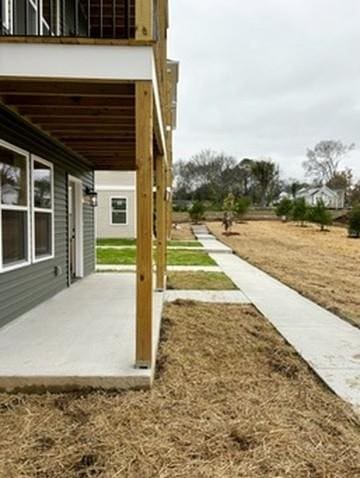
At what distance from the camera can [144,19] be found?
3559 millimetres

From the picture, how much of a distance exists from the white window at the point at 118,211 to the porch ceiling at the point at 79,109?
13.4 metres

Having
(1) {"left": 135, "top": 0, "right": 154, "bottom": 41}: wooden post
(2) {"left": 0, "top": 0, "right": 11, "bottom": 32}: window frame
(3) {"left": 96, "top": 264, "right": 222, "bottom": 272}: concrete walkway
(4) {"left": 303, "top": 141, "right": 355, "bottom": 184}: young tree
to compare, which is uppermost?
(4) {"left": 303, "top": 141, "right": 355, "bottom": 184}: young tree

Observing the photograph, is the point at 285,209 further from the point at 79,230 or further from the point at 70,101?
the point at 70,101

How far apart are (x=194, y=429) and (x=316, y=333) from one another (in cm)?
298

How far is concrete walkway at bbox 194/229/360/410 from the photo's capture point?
3.92m

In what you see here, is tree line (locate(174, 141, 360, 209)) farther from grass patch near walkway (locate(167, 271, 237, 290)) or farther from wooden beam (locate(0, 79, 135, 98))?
wooden beam (locate(0, 79, 135, 98))

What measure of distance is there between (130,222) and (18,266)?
52.4ft

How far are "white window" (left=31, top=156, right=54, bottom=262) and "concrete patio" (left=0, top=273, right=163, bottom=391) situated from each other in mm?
844

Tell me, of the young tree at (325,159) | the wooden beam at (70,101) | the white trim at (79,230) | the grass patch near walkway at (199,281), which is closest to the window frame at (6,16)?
the wooden beam at (70,101)

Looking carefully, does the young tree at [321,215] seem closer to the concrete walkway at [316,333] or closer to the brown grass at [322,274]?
the brown grass at [322,274]

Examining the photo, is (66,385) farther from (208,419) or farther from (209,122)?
(209,122)

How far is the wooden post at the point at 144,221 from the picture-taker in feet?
11.9

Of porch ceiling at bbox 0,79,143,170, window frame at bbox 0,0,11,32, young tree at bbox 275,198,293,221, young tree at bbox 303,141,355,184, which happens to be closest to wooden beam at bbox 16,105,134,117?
porch ceiling at bbox 0,79,143,170

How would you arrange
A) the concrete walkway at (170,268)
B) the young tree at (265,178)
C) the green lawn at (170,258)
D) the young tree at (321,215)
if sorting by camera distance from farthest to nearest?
the young tree at (265,178) < the young tree at (321,215) < the green lawn at (170,258) < the concrete walkway at (170,268)
